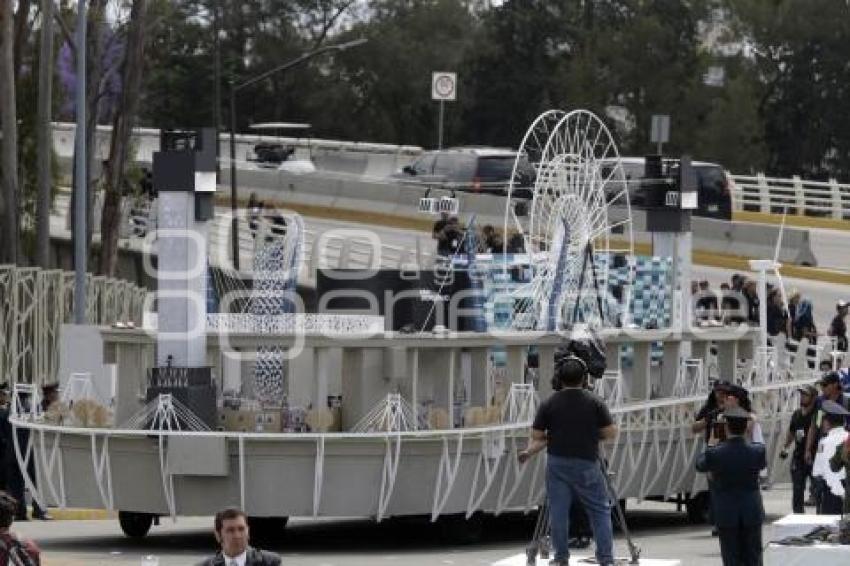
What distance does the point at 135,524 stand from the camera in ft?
80.9

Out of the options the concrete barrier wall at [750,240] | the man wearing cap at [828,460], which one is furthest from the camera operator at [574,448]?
the concrete barrier wall at [750,240]

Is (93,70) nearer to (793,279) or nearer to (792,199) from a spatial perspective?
(793,279)

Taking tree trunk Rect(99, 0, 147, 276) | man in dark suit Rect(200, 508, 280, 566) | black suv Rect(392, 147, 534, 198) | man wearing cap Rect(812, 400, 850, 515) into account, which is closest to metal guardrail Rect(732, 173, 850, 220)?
black suv Rect(392, 147, 534, 198)

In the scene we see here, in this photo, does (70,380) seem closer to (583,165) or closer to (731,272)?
(583,165)

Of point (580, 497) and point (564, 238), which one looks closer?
point (580, 497)

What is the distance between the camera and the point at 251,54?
9369cm

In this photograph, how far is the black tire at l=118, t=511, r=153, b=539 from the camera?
24625mm

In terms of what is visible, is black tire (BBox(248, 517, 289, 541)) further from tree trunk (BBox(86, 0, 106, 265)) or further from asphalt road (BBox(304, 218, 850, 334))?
asphalt road (BBox(304, 218, 850, 334))

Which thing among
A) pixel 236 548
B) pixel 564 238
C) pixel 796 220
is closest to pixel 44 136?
pixel 564 238

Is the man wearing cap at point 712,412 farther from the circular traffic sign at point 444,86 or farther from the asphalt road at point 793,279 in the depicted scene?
the circular traffic sign at point 444,86

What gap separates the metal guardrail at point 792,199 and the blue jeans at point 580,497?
131 feet

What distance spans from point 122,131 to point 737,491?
26287 mm

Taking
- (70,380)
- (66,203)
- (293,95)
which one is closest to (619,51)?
(293,95)

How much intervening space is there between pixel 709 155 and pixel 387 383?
54.5 m
